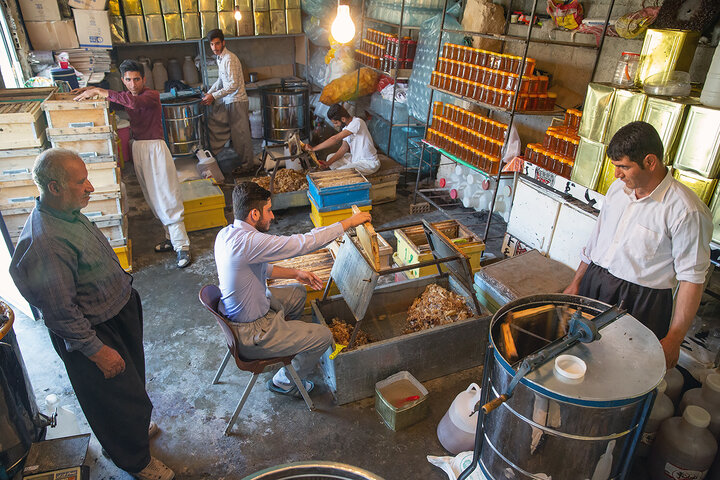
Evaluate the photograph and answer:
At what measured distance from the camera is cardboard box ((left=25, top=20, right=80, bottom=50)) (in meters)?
7.38

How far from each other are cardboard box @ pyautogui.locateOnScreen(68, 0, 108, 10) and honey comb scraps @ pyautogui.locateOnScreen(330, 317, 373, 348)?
23.8ft

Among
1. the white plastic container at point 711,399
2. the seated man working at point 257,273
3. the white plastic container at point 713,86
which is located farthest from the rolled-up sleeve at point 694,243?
the seated man working at point 257,273

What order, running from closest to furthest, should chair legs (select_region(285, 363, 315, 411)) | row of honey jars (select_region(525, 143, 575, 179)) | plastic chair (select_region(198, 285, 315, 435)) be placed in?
plastic chair (select_region(198, 285, 315, 435)), chair legs (select_region(285, 363, 315, 411)), row of honey jars (select_region(525, 143, 575, 179))

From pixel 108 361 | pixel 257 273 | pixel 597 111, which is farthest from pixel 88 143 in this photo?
pixel 597 111

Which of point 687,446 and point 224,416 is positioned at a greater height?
point 687,446

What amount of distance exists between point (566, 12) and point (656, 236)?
11.4ft

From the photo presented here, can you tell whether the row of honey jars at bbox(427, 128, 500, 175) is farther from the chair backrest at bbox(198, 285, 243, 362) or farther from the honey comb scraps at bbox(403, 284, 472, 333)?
the chair backrest at bbox(198, 285, 243, 362)

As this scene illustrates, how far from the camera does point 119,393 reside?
285 centimetres

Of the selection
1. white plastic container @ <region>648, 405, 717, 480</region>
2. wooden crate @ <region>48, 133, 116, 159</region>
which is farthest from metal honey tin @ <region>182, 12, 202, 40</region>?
white plastic container @ <region>648, 405, 717, 480</region>

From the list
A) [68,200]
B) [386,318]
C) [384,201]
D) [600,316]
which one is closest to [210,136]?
[384,201]

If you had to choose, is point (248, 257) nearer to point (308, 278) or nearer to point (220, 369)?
point (308, 278)

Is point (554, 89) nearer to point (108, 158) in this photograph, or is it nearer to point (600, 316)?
point (600, 316)

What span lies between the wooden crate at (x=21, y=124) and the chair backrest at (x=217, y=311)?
252cm

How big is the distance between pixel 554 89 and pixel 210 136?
613 cm
